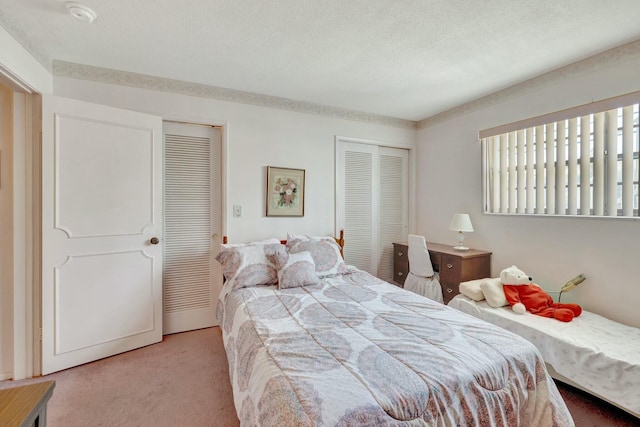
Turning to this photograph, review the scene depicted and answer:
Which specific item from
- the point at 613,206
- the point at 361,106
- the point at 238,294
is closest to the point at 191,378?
the point at 238,294

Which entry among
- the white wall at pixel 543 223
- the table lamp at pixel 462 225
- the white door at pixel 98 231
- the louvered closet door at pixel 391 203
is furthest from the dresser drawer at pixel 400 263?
the white door at pixel 98 231

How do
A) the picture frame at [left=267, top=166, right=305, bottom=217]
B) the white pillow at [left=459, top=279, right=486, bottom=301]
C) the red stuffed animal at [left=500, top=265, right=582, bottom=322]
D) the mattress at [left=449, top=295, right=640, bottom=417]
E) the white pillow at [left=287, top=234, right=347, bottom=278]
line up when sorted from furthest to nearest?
the picture frame at [left=267, top=166, right=305, bottom=217] → the white pillow at [left=287, top=234, right=347, bottom=278] → the white pillow at [left=459, top=279, right=486, bottom=301] → the red stuffed animal at [left=500, top=265, right=582, bottom=322] → the mattress at [left=449, top=295, right=640, bottom=417]

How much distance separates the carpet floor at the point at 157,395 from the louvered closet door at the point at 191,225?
19.2 inches

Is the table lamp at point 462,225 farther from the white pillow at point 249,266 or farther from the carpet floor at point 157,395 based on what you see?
the white pillow at point 249,266

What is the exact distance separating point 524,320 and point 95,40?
12.6ft

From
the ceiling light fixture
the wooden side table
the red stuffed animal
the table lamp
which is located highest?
the ceiling light fixture

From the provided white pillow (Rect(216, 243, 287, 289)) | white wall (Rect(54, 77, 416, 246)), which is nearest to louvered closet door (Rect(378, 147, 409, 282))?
white wall (Rect(54, 77, 416, 246))

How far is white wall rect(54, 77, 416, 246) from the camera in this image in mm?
2602

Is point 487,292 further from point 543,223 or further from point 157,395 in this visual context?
point 157,395

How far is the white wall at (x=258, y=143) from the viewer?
260 centimetres

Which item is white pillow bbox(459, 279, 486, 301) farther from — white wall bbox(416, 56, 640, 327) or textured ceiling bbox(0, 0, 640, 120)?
textured ceiling bbox(0, 0, 640, 120)

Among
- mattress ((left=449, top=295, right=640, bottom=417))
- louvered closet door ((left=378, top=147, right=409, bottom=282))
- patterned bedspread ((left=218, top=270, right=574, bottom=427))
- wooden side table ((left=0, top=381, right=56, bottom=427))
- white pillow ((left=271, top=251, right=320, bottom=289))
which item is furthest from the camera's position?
louvered closet door ((left=378, top=147, right=409, bottom=282))

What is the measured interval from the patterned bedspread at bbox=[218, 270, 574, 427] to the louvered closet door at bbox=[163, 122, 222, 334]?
123 centimetres

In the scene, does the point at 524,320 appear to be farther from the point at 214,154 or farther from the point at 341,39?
the point at 214,154
